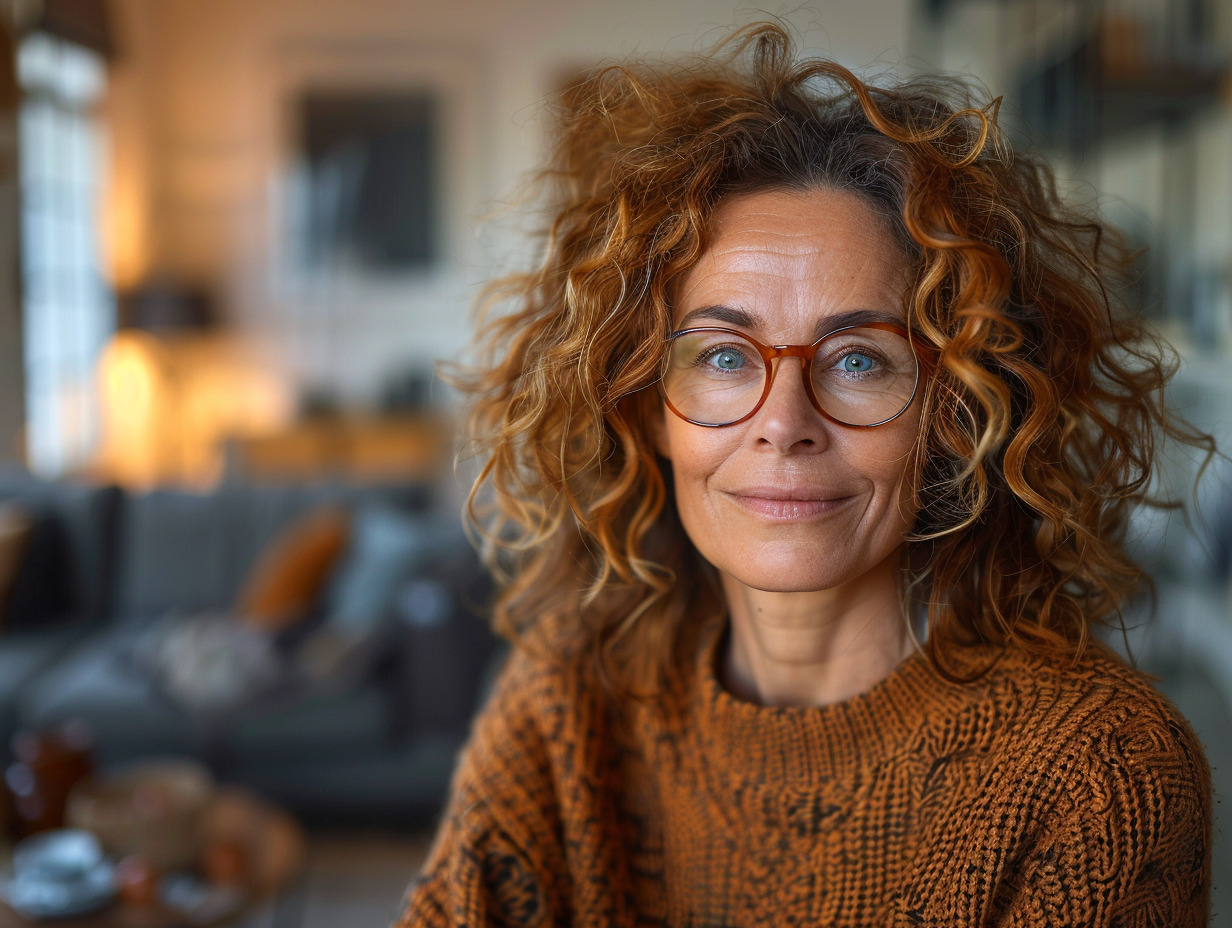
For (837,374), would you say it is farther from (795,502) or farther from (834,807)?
(834,807)

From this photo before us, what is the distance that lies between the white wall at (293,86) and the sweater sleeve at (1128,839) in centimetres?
487

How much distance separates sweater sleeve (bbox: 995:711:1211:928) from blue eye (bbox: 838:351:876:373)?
344 millimetres

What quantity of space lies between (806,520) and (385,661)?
83.8 inches

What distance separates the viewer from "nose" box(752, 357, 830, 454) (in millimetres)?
846

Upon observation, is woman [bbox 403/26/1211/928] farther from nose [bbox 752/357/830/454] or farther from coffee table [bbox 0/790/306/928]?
coffee table [bbox 0/790/306/928]

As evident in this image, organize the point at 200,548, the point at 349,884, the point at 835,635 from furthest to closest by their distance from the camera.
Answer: the point at 200,548 < the point at 349,884 < the point at 835,635

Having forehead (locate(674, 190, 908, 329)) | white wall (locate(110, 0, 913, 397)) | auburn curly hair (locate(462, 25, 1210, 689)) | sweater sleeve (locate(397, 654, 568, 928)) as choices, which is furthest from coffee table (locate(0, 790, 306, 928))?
white wall (locate(110, 0, 913, 397))

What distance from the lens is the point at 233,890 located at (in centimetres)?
199

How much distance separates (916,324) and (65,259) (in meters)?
4.95

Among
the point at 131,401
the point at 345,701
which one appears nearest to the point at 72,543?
the point at 345,701

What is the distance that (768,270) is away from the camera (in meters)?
0.87

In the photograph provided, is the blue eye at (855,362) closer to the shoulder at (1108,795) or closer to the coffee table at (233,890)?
the shoulder at (1108,795)

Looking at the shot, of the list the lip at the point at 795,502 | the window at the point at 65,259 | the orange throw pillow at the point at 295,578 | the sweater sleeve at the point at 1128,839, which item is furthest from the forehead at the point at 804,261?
the window at the point at 65,259

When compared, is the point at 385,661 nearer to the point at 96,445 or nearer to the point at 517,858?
the point at 517,858
